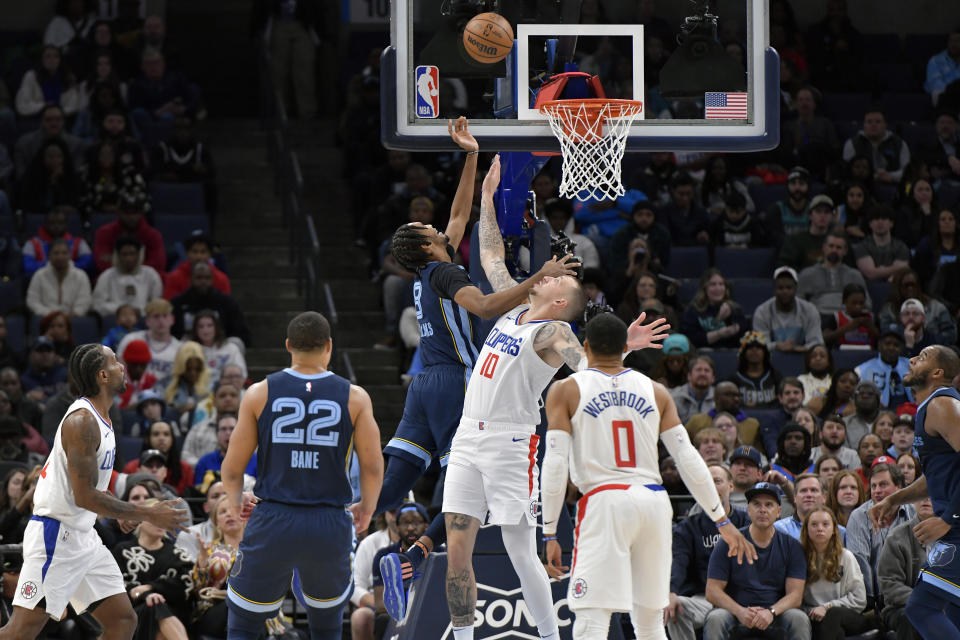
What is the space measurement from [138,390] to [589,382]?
727 cm

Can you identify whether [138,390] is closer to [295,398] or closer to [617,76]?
[617,76]

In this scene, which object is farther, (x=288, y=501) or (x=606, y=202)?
(x=606, y=202)

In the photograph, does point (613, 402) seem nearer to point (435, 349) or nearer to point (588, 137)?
point (435, 349)

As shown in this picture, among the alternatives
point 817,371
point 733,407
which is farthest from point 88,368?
point 817,371

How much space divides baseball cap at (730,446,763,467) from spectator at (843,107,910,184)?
22.3 feet

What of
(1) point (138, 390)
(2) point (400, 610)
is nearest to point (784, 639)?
(2) point (400, 610)

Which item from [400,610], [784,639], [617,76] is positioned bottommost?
[784,639]

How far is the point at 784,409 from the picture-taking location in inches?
516

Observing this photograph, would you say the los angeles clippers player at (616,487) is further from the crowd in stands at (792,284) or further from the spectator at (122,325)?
the spectator at (122,325)

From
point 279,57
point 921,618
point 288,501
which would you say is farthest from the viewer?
point 279,57

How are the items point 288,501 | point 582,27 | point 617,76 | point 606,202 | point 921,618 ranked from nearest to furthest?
1. point 288,501
2. point 921,618
3. point 582,27
4. point 617,76
5. point 606,202

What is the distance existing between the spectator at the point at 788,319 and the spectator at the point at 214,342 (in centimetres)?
525

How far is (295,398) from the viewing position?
7336 mm

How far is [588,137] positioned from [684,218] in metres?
7.16
